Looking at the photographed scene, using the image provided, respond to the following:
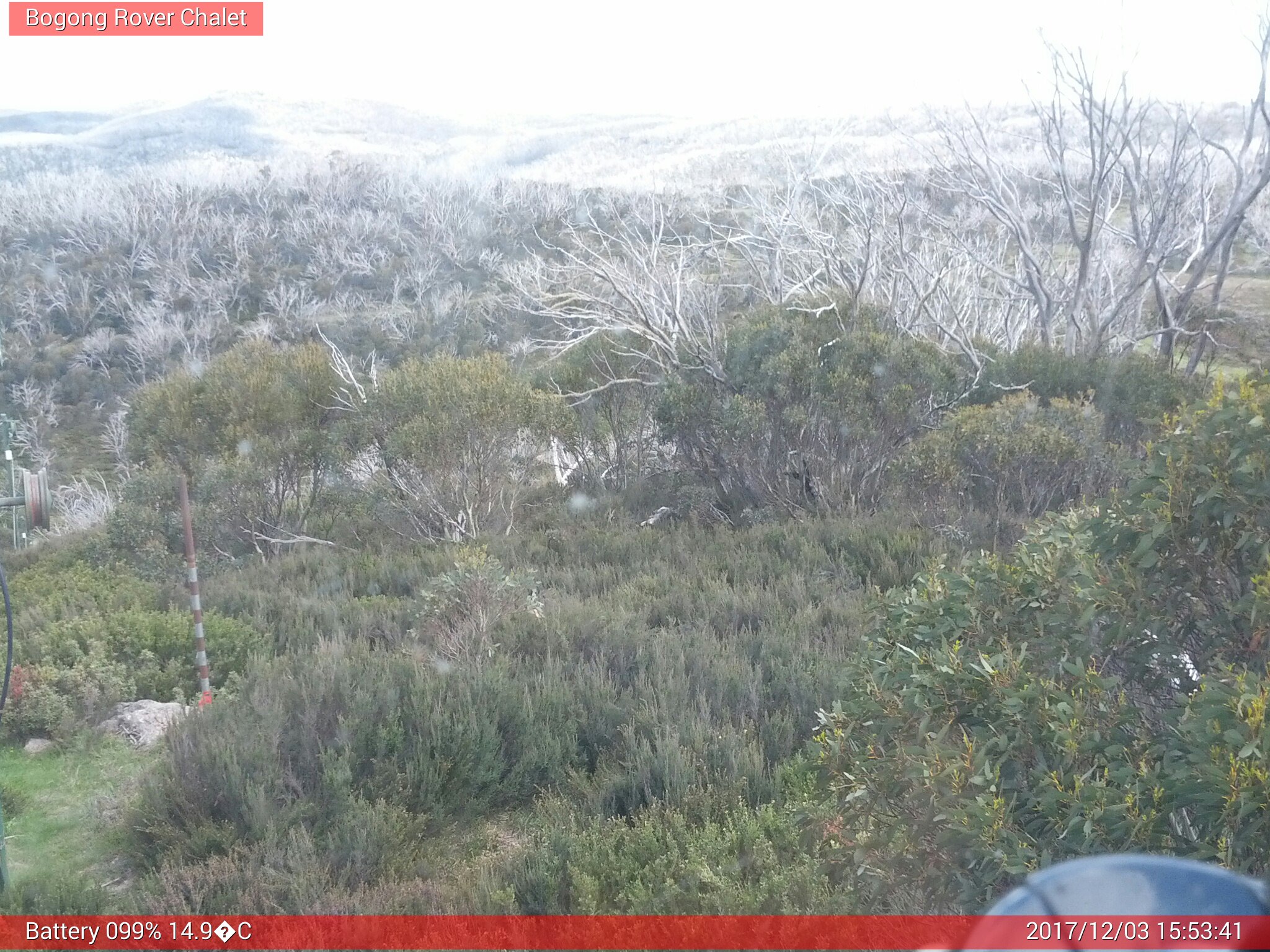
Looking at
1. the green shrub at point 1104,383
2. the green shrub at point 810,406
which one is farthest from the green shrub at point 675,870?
the green shrub at point 1104,383

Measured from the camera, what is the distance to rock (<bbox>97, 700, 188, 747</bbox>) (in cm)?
569

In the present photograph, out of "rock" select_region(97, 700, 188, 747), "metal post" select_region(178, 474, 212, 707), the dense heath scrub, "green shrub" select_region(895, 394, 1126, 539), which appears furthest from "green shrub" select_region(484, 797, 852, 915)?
"green shrub" select_region(895, 394, 1126, 539)

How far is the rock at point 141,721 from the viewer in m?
5.69

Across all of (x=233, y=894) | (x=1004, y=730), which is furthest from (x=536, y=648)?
(x=1004, y=730)

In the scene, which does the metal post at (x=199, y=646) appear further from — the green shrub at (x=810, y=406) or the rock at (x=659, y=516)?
the green shrub at (x=810, y=406)

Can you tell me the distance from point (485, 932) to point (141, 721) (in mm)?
3527

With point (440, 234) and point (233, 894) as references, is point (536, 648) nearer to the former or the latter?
point (233, 894)

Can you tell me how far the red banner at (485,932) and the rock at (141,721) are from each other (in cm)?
231

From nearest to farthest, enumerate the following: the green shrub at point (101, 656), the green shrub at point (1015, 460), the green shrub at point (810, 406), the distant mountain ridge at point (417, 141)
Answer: the green shrub at point (101, 656) < the green shrub at point (1015, 460) < the green shrub at point (810, 406) < the distant mountain ridge at point (417, 141)

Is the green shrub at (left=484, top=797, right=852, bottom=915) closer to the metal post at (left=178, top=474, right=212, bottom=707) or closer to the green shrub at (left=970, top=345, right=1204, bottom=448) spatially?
the metal post at (left=178, top=474, right=212, bottom=707)

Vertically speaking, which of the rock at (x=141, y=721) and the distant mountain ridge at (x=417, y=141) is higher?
the distant mountain ridge at (x=417, y=141)

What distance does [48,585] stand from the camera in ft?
30.3

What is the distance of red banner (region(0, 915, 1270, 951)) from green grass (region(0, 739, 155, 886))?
52 cm

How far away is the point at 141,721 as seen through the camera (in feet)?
19.1
